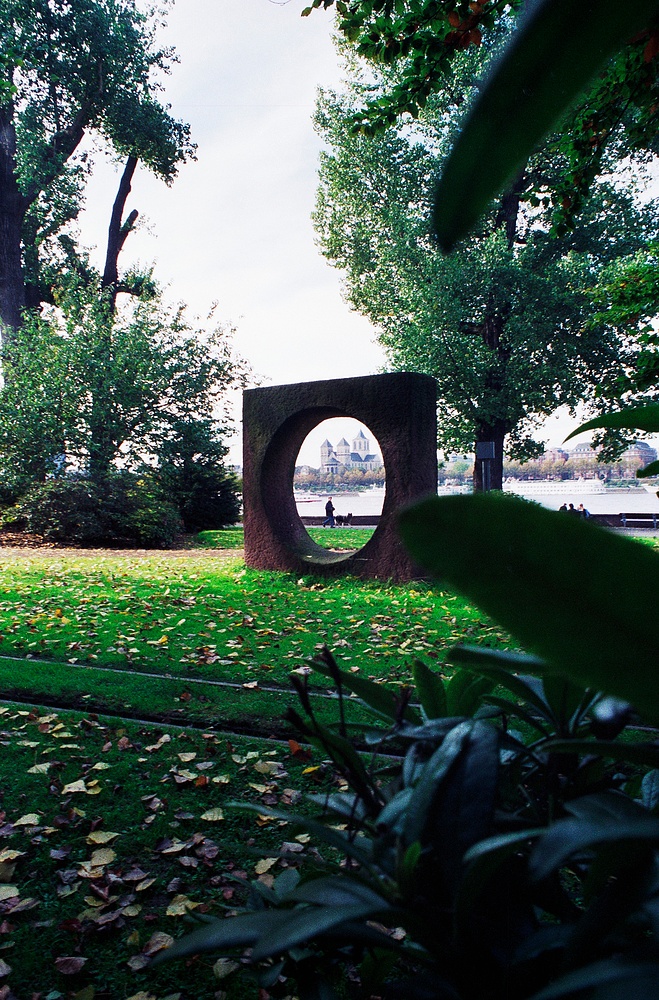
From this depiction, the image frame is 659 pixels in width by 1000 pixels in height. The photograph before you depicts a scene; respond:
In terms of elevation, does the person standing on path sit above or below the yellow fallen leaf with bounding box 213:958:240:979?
above

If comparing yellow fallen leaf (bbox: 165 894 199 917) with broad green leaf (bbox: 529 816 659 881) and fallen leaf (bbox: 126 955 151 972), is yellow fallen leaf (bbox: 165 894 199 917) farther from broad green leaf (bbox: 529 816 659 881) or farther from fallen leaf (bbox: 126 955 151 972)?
broad green leaf (bbox: 529 816 659 881)

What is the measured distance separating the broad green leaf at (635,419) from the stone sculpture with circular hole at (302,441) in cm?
677

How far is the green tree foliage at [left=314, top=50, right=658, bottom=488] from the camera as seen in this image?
Answer: 55.8 feet

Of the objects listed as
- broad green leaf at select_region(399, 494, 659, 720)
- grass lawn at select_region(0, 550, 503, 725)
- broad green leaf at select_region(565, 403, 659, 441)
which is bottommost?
grass lawn at select_region(0, 550, 503, 725)

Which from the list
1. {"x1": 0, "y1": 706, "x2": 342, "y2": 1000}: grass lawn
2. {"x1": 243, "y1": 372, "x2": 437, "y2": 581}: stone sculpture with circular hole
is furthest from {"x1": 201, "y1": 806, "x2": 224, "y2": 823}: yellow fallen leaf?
{"x1": 243, "y1": 372, "x2": 437, "y2": 581}: stone sculpture with circular hole

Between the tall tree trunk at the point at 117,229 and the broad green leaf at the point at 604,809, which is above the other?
the tall tree trunk at the point at 117,229

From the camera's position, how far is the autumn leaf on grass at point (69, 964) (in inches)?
76.4

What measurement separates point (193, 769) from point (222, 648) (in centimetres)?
218

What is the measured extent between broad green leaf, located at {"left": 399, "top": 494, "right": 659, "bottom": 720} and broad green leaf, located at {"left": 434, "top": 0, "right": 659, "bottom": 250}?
150 mm

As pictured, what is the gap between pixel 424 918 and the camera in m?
0.66

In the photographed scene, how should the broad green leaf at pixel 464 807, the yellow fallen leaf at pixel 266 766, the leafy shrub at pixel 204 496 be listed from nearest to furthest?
the broad green leaf at pixel 464 807
the yellow fallen leaf at pixel 266 766
the leafy shrub at pixel 204 496

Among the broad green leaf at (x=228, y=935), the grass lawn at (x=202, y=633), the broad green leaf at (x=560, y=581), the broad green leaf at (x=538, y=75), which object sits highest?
the broad green leaf at (x=538, y=75)

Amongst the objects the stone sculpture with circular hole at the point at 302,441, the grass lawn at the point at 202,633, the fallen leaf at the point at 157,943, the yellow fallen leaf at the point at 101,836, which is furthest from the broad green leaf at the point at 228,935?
the stone sculpture with circular hole at the point at 302,441

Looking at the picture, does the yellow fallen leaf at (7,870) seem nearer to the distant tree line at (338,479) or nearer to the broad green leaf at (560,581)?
the broad green leaf at (560,581)
